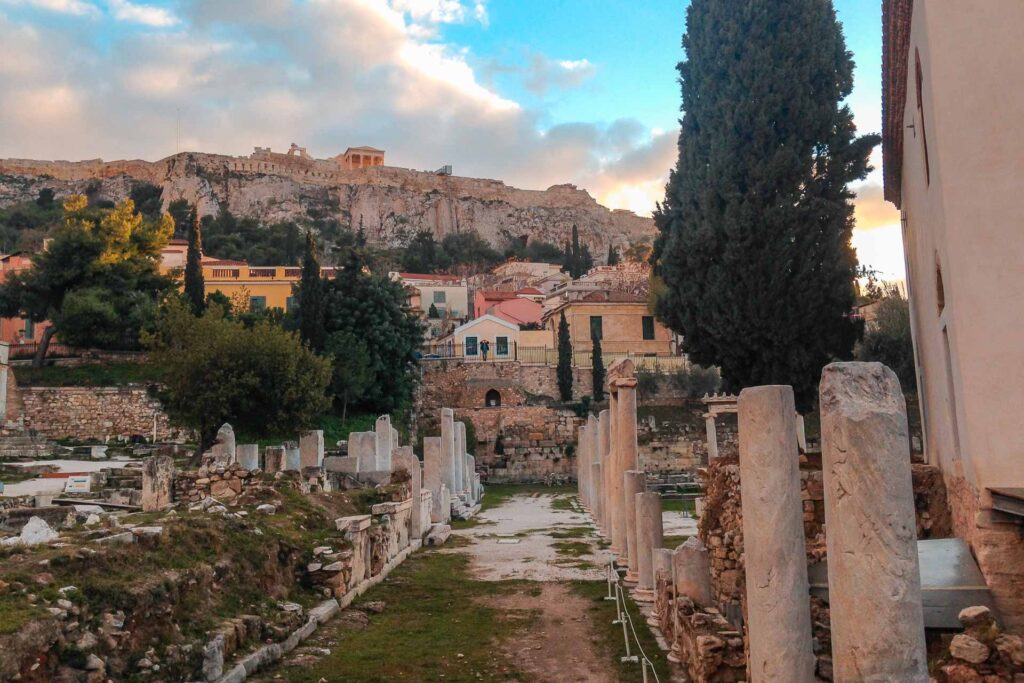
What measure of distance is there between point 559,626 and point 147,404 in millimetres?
30401

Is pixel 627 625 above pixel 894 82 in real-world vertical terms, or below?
below

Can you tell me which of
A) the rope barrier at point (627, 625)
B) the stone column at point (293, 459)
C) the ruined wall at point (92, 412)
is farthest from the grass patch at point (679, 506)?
the ruined wall at point (92, 412)

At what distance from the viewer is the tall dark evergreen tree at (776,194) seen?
18078mm

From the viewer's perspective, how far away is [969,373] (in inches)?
309

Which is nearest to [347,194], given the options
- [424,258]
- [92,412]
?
[424,258]

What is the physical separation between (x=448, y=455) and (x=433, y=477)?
3570 millimetres

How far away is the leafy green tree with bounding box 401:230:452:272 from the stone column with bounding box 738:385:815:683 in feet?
278

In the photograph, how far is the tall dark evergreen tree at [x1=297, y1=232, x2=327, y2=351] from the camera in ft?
131

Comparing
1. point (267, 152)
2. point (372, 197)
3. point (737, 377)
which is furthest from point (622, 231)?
point (737, 377)

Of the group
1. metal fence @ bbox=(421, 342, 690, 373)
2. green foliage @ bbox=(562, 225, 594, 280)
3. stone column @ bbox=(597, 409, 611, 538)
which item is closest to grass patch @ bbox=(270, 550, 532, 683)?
stone column @ bbox=(597, 409, 611, 538)

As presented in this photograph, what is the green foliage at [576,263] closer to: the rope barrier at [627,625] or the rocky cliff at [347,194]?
the rocky cliff at [347,194]

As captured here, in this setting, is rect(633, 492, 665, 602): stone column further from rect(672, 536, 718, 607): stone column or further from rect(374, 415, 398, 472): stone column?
rect(374, 415, 398, 472): stone column

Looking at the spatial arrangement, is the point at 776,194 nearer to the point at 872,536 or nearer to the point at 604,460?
the point at 604,460

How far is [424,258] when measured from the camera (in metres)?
93.8
